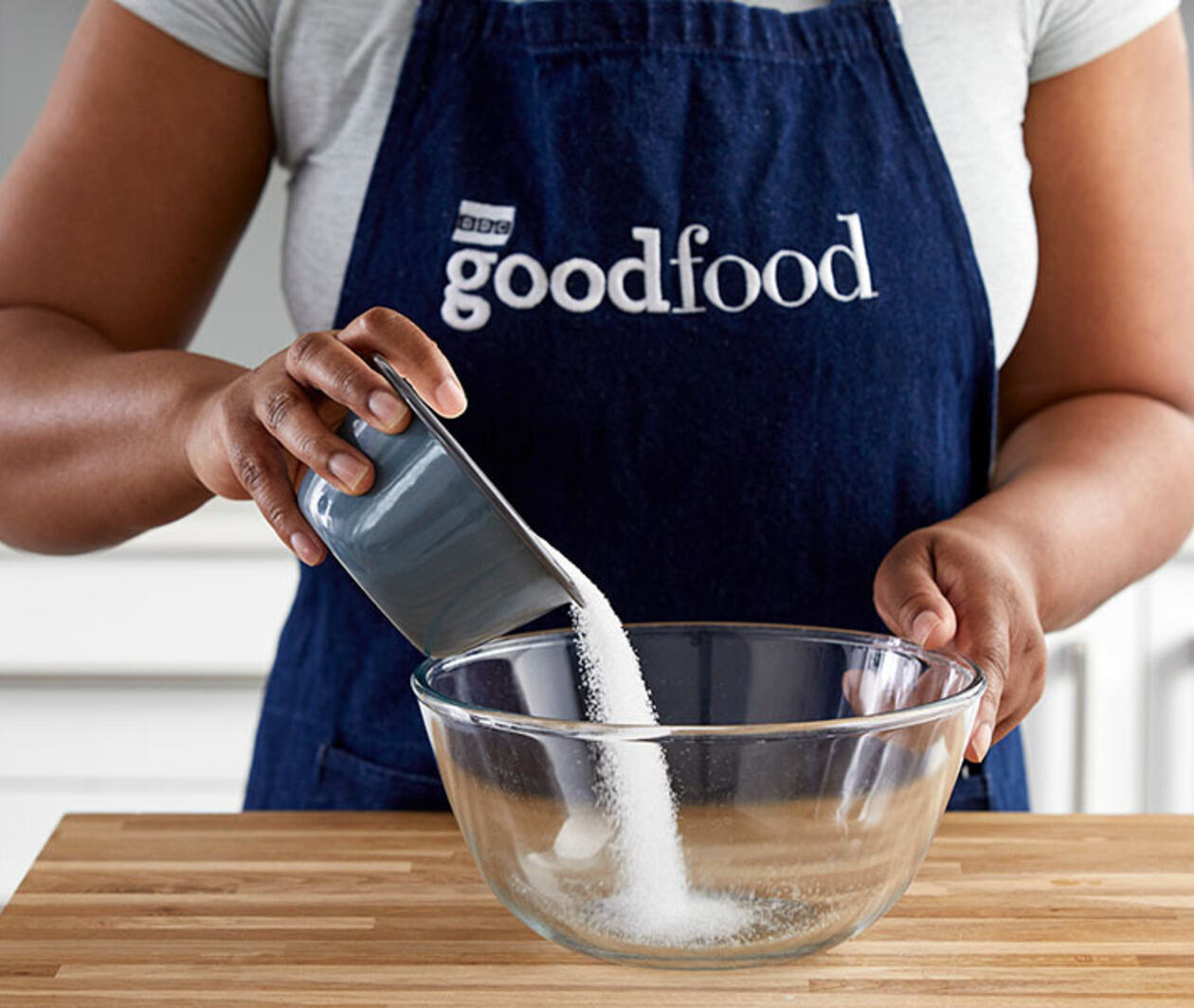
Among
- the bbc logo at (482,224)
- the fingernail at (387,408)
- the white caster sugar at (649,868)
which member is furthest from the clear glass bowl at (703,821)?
the bbc logo at (482,224)

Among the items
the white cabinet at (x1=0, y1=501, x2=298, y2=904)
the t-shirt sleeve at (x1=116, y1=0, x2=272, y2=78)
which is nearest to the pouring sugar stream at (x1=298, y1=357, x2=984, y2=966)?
the t-shirt sleeve at (x1=116, y1=0, x2=272, y2=78)

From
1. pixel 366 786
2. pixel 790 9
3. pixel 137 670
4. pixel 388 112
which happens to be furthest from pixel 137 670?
pixel 790 9

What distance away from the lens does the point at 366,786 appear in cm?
93

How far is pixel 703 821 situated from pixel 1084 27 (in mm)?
617

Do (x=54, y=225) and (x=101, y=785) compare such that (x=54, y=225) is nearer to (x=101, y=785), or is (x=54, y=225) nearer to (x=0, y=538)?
(x=0, y=538)

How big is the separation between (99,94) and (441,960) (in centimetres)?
55

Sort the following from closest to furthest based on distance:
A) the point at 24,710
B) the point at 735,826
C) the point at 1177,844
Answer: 1. the point at 735,826
2. the point at 1177,844
3. the point at 24,710

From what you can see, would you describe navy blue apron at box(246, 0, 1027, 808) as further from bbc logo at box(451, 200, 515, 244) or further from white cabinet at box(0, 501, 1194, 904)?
white cabinet at box(0, 501, 1194, 904)

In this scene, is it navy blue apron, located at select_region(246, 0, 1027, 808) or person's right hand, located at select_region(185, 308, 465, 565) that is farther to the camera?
navy blue apron, located at select_region(246, 0, 1027, 808)

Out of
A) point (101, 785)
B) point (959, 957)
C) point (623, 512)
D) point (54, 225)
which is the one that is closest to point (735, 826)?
point (959, 957)

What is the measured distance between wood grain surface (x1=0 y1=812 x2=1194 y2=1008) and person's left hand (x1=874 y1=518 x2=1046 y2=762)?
79 millimetres

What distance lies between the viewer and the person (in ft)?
2.87

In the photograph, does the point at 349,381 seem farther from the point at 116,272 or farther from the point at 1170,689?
the point at 1170,689

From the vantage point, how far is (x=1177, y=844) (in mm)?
757
